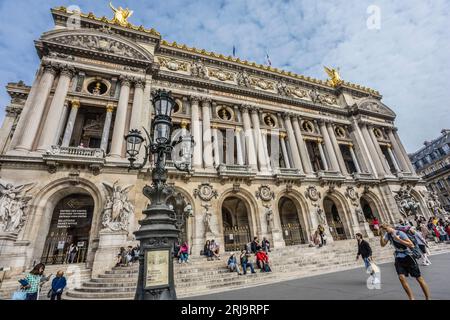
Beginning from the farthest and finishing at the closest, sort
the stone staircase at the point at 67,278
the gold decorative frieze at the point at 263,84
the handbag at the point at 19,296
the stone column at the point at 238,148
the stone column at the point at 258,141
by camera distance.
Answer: the gold decorative frieze at the point at 263,84 < the stone column at the point at 258,141 < the stone column at the point at 238,148 < the stone staircase at the point at 67,278 < the handbag at the point at 19,296

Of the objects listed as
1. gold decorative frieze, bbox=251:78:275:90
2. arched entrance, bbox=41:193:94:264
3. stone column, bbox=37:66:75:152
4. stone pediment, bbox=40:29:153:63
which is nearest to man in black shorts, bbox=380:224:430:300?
arched entrance, bbox=41:193:94:264

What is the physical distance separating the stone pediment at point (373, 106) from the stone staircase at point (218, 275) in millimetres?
18451

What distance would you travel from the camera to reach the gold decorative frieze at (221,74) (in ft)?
72.6

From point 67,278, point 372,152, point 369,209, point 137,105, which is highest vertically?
point 137,105

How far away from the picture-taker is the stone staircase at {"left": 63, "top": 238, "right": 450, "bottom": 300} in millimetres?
8031

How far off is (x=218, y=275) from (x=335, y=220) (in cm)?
1734

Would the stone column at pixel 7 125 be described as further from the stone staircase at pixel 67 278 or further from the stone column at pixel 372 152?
the stone column at pixel 372 152

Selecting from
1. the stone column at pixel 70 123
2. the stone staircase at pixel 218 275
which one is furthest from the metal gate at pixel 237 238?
the stone column at pixel 70 123

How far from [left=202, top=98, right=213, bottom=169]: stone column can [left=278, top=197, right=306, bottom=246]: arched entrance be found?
8294mm

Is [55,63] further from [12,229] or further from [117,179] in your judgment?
[12,229]

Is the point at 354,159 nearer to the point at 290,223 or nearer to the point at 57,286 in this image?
the point at 290,223

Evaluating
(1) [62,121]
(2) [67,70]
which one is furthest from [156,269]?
(2) [67,70]

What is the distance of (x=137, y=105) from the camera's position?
1636 centimetres
